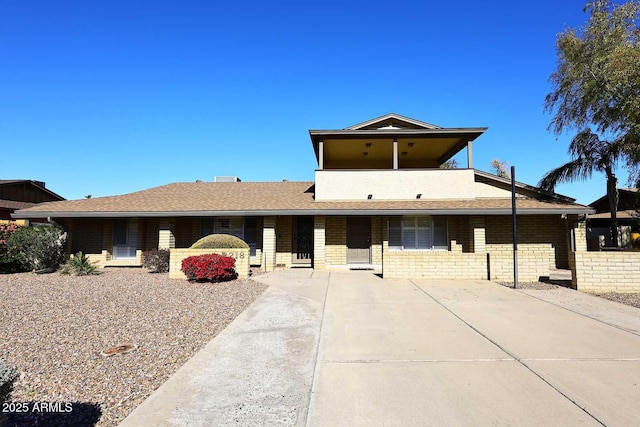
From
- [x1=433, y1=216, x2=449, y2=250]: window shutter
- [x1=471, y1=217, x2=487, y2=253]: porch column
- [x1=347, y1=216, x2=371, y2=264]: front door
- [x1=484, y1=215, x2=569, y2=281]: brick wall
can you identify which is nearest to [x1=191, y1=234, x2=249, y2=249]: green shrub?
[x1=347, y1=216, x2=371, y2=264]: front door

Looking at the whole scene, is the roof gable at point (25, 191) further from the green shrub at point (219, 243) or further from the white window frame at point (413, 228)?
the white window frame at point (413, 228)

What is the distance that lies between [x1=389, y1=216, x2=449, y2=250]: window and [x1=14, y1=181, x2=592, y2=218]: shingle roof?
0.87 metres

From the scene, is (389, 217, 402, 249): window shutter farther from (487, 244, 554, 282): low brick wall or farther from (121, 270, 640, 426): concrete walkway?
(121, 270, 640, 426): concrete walkway

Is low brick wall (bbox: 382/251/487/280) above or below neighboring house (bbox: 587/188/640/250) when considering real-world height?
below

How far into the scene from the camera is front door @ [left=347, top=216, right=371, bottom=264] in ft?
52.9

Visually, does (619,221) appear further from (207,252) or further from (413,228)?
(207,252)

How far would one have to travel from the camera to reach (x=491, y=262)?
12.6 meters

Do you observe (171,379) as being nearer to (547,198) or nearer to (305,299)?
(305,299)

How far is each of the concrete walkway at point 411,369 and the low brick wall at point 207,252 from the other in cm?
461

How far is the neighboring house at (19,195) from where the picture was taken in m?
26.0

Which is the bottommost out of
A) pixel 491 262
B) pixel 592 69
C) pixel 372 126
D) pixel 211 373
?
Answer: pixel 211 373

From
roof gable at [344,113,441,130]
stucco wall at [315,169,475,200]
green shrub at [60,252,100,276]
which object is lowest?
green shrub at [60,252,100,276]

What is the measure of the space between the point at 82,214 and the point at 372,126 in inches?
517

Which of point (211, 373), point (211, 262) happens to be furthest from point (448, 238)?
point (211, 373)
